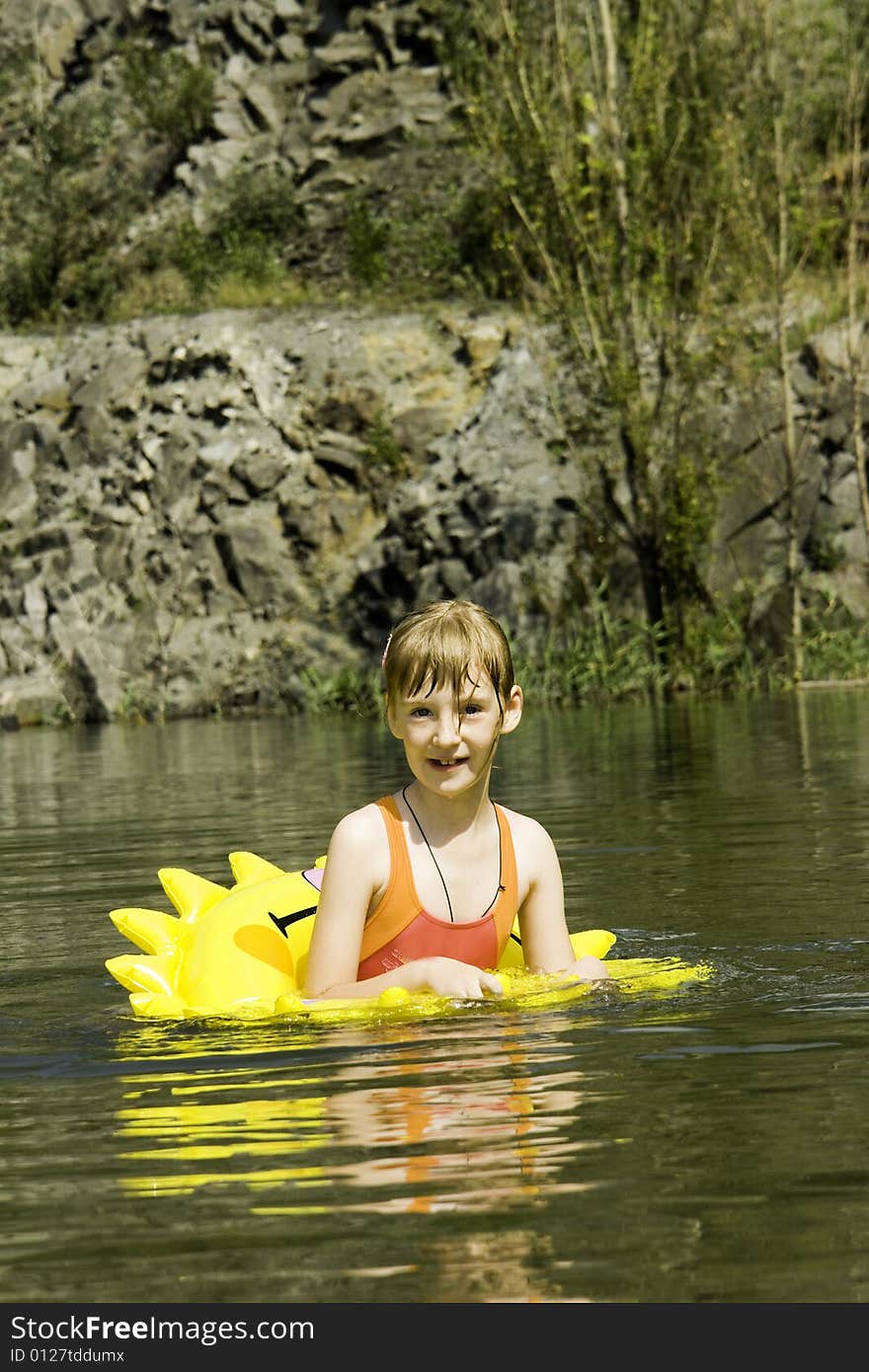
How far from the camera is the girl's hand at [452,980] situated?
183 inches

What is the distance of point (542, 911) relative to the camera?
5.06m

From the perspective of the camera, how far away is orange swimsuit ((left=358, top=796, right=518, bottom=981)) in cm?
479

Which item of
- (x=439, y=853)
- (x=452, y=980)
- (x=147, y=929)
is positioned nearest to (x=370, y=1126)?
(x=452, y=980)

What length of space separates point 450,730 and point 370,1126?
127cm

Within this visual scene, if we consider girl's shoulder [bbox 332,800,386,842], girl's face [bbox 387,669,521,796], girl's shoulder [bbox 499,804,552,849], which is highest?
girl's face [bbox 387,669,521,796]

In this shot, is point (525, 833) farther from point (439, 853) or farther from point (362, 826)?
point (362, 826)

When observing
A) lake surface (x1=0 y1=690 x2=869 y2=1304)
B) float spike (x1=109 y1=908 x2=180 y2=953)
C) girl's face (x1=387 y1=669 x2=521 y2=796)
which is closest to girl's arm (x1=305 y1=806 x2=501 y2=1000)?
lake surface (x1=0 y1=690 x2=869 y2=1304)

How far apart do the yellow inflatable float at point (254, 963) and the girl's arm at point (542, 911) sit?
0.23ft

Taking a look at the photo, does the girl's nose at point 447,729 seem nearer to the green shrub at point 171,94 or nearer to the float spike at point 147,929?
the float spike at point 147,929

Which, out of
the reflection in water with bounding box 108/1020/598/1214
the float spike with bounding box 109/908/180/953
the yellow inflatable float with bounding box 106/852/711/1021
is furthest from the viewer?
the float spike with bounding box 109/908/180/953

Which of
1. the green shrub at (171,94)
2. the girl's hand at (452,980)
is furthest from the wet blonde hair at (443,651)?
the green shrub at (171,94)

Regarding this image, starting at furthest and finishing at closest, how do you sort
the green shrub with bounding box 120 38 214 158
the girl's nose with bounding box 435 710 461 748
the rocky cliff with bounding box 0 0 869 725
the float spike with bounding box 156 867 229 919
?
the green shrub with bounding box 120 38 214 158 → the rocky cliff with bounding box 0 0 869 725 → the float spike with bounding box 156 867 229 919 → the girl's nose with bounding box 435 710 461 748

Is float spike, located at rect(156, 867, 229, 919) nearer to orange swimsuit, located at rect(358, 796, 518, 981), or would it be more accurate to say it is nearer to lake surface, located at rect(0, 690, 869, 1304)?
lake surface, located at rect(0, 690, 869, 1304)

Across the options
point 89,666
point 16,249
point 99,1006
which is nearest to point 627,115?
point 89,666
